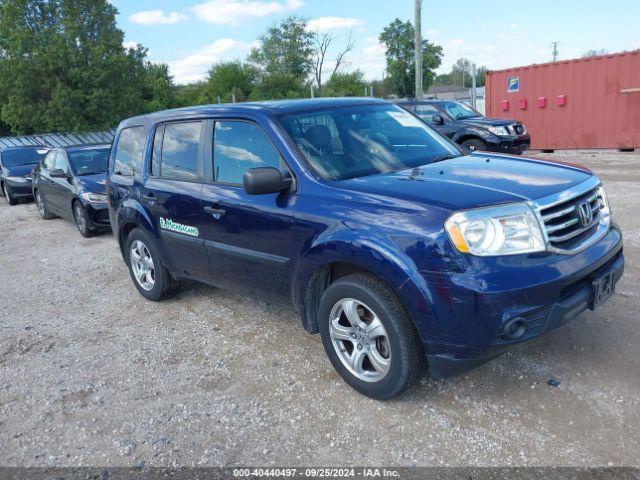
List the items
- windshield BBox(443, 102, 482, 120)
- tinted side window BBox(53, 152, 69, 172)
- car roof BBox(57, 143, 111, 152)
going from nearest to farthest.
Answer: tinted side window BBox(53, 152, 69, 172) < car roof BBox(57, 143, 111, 152) < windshield BBox(443, 102, 482, 120)

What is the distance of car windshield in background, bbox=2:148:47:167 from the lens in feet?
46.7

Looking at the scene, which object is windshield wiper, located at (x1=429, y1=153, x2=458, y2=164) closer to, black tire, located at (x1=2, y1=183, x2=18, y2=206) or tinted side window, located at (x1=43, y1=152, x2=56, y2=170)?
tinted side window, located at (x1=43, y1=152, x2=56, y2=170)

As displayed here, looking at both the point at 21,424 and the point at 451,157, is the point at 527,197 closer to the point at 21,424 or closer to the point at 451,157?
the point at 451,157

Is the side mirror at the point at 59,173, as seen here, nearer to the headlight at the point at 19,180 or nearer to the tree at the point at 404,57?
the headlight at the point at 19,180

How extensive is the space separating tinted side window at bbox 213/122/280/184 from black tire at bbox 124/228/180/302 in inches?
50.3

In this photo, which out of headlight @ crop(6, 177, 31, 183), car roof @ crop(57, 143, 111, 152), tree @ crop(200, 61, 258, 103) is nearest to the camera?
car roof @ crop(57, 143, 111, 152)

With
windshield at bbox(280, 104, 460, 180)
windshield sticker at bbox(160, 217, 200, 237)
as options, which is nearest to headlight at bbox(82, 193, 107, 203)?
windshield sticker at bbox(160, 217, 200, 237)

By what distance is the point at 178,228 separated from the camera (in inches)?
179

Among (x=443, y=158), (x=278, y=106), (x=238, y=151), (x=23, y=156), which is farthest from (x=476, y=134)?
(x=23, y=156)

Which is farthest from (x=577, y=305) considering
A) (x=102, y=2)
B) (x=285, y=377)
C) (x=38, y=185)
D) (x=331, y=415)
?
(x=102, y=2)

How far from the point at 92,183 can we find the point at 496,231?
295 inches

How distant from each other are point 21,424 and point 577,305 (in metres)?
3.35

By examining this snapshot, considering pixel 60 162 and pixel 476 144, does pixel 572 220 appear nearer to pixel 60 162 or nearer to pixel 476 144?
pixel 60 162

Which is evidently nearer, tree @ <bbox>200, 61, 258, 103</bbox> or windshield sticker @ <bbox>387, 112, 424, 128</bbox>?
windshield sticker @ <bbox>387, 112, 424, 128</bbox>
